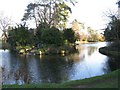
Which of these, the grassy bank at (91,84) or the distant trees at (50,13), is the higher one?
the distant trees at (50,13)

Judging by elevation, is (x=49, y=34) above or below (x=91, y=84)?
above

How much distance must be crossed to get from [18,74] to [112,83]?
23.7 ft

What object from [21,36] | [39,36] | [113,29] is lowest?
[39,36]

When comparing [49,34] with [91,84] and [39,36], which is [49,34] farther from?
[91,84]

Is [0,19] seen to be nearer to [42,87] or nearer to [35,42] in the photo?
[35,42]

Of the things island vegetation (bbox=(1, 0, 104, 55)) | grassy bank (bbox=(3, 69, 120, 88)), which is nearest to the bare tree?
island vegetation (bbox=(1, 0, 104, 55))

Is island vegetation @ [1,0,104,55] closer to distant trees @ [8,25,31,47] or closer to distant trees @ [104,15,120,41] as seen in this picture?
distant trees @ [8,25,31,47]

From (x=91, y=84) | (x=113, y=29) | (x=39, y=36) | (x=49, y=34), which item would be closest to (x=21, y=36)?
(x=39, y=36)

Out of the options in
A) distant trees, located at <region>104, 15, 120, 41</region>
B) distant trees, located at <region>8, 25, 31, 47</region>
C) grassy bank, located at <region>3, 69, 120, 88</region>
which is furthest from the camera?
distant trees, located at <region>8, 25, 31, 47</region>

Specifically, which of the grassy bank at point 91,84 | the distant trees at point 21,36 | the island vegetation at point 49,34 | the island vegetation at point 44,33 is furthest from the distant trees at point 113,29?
the grassy bank at point 91,84

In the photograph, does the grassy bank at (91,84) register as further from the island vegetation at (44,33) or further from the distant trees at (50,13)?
the distant trees at (50,13)

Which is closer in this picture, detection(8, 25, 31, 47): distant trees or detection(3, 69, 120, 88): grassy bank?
detection(3, 69, 120, 88): grassy bank

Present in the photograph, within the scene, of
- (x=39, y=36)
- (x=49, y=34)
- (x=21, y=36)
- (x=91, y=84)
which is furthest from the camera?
(x=21, y=36)

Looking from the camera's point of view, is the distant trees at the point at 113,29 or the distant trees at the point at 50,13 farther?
the distant trees at the point at 50,13
